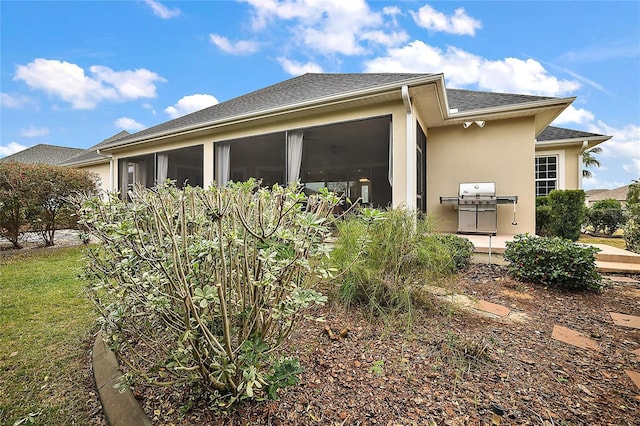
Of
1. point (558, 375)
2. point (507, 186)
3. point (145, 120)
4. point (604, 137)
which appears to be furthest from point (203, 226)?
point (145, 120)

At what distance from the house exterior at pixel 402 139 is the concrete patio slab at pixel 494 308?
214cm

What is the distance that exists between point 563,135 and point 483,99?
13.6 feet

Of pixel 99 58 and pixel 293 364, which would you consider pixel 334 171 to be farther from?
pixel 293 364

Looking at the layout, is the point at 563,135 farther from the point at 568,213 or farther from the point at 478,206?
the point at 478,206

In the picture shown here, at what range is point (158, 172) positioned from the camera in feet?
28.9

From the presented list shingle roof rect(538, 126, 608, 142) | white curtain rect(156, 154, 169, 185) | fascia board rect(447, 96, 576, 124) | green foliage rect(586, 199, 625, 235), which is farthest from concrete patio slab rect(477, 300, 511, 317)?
green foliage rect(586, 199, 625, 235)

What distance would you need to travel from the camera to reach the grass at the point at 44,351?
1.68m

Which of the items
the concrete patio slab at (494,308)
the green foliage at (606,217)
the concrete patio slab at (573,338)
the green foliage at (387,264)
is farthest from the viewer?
the green foliage at (606,217)

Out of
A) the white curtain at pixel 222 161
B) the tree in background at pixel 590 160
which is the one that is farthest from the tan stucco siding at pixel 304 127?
the tree in background at pixel 590 160

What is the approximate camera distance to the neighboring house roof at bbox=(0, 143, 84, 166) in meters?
18.6

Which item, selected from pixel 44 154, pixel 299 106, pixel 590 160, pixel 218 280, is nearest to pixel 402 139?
pixel 299 106

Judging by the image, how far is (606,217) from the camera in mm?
9812

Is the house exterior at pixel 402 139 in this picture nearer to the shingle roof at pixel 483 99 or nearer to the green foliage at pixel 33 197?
the shingle roof at pixel 483 99

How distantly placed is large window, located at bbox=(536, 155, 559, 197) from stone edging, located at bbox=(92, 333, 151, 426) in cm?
1093
